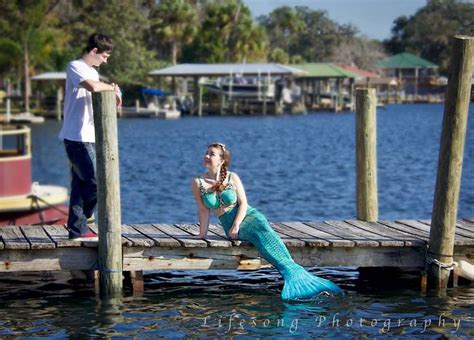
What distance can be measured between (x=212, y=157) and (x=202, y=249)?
0.98 m

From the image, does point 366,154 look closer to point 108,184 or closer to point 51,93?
point 108,184

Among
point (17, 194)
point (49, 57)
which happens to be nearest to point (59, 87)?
point (49, 57)

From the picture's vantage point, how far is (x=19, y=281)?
505 inches

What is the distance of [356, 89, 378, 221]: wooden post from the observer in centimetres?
1300

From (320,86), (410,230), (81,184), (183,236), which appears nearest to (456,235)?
(410,230)

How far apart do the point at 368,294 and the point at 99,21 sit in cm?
7457

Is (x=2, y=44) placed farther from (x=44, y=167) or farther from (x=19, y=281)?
(x=19, y=281)

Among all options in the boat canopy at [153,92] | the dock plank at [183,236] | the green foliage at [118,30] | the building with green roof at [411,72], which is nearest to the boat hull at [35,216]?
the dock plank at [183,236]

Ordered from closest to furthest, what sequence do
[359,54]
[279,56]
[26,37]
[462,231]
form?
[462,231] < [26,37] < [279,56] < [359,54]

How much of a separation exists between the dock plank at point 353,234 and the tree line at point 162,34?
1806 inches

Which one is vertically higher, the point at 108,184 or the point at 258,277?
Answer: the point at 108,184

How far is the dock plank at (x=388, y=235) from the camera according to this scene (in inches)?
454

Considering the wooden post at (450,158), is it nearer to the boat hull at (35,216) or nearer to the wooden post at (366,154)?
the wooden post at (366,154)

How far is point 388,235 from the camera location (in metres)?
12.0
